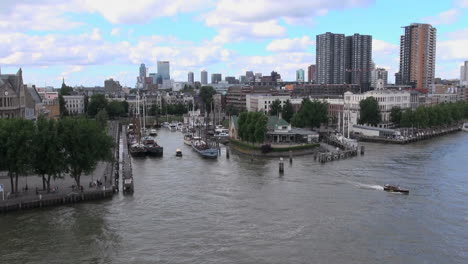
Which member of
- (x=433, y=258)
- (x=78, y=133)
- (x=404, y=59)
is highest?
(x=404, y=59)

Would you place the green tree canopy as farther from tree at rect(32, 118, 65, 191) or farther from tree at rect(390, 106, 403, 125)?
tree at rect(390, 106, 403, 125)

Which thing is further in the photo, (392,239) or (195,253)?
(392,239)

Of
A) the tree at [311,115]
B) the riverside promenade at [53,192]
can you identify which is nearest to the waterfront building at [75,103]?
the tree at [311,115]

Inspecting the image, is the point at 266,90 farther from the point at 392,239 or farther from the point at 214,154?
the point at 392,239

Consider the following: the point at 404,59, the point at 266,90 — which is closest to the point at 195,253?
the point at 266,90

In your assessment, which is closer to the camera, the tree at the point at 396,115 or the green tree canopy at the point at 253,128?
the green tree canopy at the point at 253,128

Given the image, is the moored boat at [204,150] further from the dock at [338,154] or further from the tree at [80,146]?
the tree at [80,146]

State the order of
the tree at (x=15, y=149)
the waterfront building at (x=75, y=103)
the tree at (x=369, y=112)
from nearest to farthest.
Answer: the tree at (x=15, y=149), the tree at (x=369, y=112), the waterfront building at (x=75, y=103)
